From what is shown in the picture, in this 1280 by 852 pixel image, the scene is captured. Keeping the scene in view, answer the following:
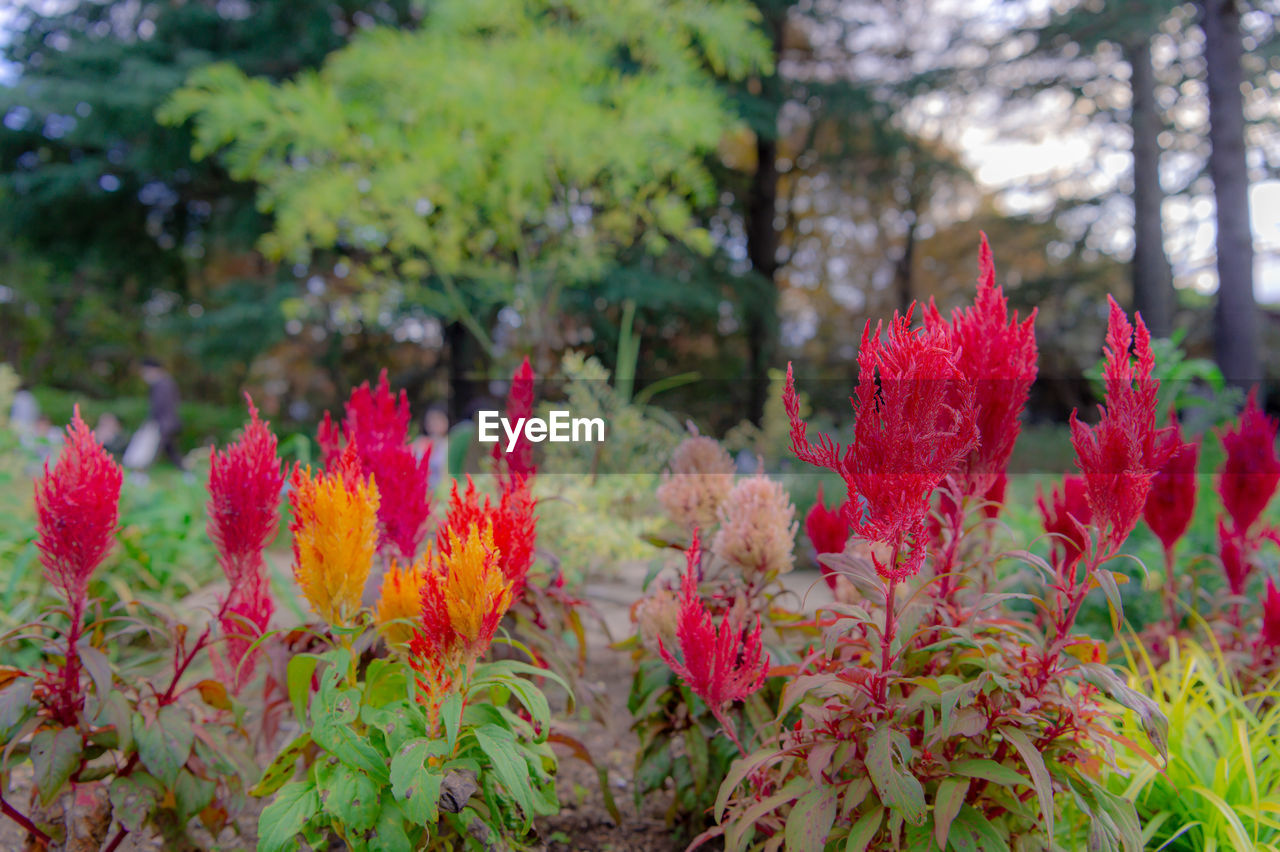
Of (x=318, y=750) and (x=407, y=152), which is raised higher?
(x=407, y=152)

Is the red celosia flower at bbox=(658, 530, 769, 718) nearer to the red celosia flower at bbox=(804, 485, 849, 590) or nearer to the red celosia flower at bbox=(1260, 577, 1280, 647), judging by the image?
the red celosia flower at bbox=(804, 485, 849, 590)

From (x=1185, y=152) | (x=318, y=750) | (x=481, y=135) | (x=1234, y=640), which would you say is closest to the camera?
(x=318, y=750)

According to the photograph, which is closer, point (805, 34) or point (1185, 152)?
point (1185, 152)

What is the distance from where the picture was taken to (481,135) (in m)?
7.23

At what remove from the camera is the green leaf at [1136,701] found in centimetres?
122

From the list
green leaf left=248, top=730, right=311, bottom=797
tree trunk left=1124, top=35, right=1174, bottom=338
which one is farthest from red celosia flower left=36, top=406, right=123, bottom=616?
tree trunk left=1124, top=35, right=1174, bottom=338

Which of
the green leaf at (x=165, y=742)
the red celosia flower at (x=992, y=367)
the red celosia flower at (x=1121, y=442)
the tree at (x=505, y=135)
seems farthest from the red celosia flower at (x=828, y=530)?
the tree at (x=505, y=135)

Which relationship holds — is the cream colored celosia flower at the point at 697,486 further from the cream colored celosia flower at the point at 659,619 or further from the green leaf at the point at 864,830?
the green leaf at the point at 864,830

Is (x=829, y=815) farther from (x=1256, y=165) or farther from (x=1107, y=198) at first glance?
(x=1107, y=198)

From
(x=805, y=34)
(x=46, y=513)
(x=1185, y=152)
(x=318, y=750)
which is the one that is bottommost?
(x=318, y=750)

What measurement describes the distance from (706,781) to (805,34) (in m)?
16.3

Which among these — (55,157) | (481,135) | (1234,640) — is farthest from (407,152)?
(55,157)

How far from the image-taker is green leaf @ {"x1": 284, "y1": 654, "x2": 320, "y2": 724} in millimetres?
1488

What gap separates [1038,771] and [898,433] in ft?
1.93
